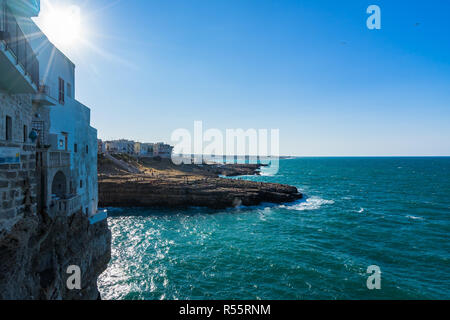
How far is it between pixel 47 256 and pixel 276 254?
62.0ft

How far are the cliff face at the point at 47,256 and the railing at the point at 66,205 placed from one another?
362 mm

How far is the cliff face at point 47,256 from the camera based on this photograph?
23.9 ft

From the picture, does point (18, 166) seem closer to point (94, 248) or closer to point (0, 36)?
point (0, 36)

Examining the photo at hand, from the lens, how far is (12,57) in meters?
7.04

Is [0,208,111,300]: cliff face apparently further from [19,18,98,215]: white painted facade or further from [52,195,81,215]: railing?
[19,18,98,215]: white painted facade

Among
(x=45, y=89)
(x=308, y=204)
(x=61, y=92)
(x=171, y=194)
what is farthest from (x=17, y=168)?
(x=308, y=204)

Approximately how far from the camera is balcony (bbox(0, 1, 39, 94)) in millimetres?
6829

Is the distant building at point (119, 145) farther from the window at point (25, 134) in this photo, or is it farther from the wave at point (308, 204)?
the window at point (25, 134)

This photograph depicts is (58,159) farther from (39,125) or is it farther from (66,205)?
(66,205)

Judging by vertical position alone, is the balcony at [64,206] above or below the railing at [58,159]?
below

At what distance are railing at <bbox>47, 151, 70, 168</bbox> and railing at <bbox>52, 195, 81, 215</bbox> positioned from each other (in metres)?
1.86

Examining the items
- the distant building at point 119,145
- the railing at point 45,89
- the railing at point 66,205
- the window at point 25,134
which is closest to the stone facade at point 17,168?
the window at point 25,134

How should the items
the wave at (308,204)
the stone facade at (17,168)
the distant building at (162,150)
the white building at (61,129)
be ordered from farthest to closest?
the distant building at (162,150), the wave at (308,204), the white building at (61,129), the stone facade at (17,168)
